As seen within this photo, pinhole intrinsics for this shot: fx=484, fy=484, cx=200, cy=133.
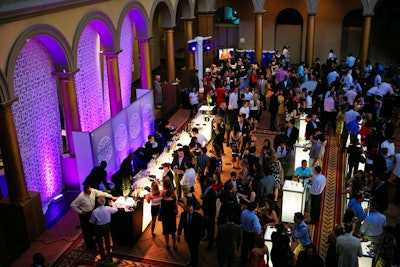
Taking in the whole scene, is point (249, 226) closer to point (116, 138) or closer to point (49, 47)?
point (116, 138)

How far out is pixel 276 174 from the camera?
1031cm

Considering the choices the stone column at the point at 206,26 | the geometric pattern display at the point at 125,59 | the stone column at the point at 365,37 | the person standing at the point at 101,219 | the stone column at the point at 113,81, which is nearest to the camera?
the person standing at the point at 101,219

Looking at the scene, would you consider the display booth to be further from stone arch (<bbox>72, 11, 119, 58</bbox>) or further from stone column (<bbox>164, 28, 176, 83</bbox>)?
stone column (<bbox>164, 28, 176, 83</bbox>)

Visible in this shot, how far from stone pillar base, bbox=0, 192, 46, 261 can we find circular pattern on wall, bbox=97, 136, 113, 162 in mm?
1907

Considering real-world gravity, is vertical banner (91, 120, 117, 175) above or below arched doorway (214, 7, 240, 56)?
below

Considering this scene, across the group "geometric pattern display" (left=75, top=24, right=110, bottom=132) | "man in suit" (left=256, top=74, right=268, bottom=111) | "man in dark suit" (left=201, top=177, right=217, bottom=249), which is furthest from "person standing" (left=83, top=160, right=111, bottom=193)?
"man in suit" (left=256, top=74, right=268, bottom=111)

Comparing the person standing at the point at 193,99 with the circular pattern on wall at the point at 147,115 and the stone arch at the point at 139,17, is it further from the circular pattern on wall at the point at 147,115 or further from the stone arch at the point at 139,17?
the stone arch at the point at 139,17

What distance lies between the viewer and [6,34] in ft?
29.3

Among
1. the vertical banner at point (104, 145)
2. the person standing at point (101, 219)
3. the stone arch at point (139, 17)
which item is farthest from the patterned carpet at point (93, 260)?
the stone arch at point (139, 17)

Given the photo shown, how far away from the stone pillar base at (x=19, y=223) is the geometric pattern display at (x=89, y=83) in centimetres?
345

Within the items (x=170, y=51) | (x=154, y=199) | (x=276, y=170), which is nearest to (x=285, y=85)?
(x=170, y=51)

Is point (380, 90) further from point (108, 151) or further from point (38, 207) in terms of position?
point (38, 207)

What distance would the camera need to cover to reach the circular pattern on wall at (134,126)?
13020 mm

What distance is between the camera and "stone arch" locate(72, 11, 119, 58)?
450 inches
